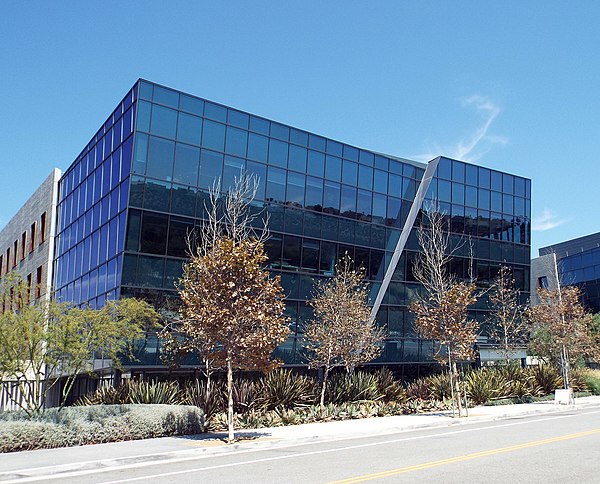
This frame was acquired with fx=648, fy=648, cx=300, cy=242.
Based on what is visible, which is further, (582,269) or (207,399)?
(582,269)

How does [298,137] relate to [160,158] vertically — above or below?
above

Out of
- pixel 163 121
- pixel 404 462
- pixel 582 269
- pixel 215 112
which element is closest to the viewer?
pixel 404 462

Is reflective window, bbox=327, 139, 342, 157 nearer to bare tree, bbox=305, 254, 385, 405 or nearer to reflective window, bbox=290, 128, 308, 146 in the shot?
reflective window, bbox=290, 128, 308, 146

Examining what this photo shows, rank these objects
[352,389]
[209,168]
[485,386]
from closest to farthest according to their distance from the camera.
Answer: [352,389] → [485,386] → [209,168]

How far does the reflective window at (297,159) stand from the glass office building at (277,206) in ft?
0.20

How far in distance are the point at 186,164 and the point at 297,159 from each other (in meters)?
6.39

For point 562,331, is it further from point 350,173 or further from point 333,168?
point 333,168

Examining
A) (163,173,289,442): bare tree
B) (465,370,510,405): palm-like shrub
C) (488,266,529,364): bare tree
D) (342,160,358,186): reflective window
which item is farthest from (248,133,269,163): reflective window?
(488,266,529,364): bare tree

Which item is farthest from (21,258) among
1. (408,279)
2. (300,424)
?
(300,424)

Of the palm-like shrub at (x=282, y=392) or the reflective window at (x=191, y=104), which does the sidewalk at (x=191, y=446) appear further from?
the reflective window at (x=191, y=104)

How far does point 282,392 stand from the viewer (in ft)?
75.3

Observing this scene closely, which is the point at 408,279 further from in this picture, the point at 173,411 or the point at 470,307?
the point at 173,411

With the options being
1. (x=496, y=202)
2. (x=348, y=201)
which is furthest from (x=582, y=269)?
(x=348, y=201)

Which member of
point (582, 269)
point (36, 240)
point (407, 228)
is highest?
point (582, 269)
